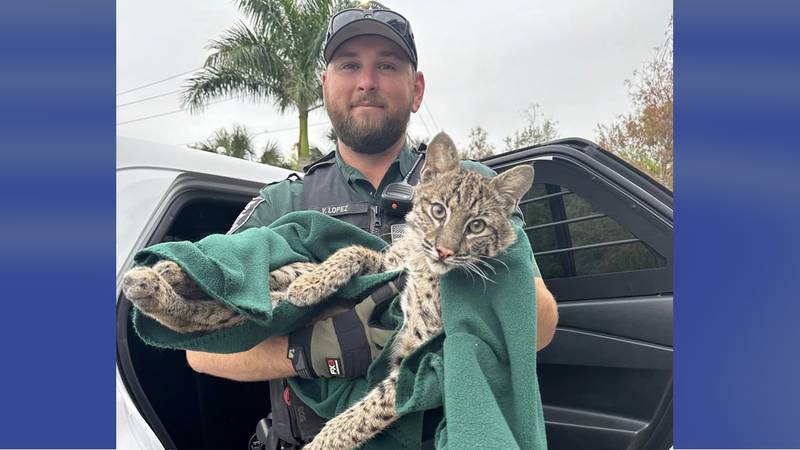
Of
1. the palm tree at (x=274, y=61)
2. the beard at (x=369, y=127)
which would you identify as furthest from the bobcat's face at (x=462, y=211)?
the palm tree at (x=274, y=61)

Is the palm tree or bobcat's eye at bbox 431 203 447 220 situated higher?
the palm tree

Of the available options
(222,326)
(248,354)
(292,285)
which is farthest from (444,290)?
(248,354)

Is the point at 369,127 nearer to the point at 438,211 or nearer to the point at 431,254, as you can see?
the point at 438,211

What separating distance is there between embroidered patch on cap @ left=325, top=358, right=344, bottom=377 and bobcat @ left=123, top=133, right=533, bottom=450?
0.15 m

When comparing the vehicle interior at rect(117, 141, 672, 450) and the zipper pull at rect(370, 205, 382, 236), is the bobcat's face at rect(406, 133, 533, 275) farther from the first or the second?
the vehicle interior at rect(117, 141, 672, 450)

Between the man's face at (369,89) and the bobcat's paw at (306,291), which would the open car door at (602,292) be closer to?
the man's face at (369,89)

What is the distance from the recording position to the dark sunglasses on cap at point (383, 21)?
2.61 metres

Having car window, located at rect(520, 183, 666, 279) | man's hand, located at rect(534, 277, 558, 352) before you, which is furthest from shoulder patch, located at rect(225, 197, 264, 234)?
car window, located at rect(520, 183, 666, 279)

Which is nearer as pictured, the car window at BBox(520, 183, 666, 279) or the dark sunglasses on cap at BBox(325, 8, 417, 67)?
the dark sunglasses on cap at BBox(325, 8, 417, 67)

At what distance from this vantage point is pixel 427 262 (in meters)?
1.99

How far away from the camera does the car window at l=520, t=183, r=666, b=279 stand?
3086 mm

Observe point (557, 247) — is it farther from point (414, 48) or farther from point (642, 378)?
point (414, 48)

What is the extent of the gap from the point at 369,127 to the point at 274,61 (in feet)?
34.7

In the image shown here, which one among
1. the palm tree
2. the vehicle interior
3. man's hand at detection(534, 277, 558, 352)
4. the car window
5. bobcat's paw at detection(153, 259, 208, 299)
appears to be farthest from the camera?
the palm tree
